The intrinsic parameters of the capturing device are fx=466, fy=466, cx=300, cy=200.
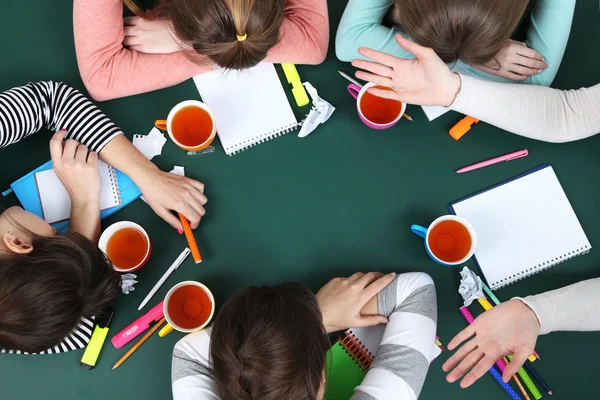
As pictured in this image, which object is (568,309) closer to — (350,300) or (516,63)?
(350,300)

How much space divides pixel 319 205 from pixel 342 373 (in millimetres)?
371

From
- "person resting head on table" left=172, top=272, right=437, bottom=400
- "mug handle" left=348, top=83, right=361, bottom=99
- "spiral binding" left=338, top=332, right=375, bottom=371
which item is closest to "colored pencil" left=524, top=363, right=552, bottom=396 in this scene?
"person resting head on table" left=172, top=272, right=437, bottom=400

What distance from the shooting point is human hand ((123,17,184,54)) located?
3.64ft

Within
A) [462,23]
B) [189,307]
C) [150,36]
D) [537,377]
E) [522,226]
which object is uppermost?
[150,36]

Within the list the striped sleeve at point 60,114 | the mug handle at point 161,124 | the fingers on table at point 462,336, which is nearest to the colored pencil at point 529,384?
the fingers on table at point 462,336

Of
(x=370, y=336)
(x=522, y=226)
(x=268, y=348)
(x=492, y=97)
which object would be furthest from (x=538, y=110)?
(x=268, y=348)

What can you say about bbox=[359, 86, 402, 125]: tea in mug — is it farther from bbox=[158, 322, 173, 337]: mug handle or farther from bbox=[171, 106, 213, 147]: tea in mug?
bbox=[158, 322, 173, 337]: mug handle

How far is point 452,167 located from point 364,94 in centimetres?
27

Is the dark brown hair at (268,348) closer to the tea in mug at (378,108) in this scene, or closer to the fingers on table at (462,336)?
the fingers on table at (462,336)

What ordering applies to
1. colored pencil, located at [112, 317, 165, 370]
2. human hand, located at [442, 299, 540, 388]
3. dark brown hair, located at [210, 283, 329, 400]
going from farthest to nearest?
colored pencil, located at [112, 317, 165, 370] → human hand, located at [442, 299, 540, 388] → dark brown hair, located at [210, 283, 329, 400]

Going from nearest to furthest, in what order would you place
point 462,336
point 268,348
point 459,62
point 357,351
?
point 268,348
point 462,336
point 357,351
point 459,62

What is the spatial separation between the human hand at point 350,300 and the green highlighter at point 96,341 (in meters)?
0.46

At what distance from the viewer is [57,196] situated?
1063mm

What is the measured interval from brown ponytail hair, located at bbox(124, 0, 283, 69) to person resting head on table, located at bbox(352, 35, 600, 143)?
200mm
